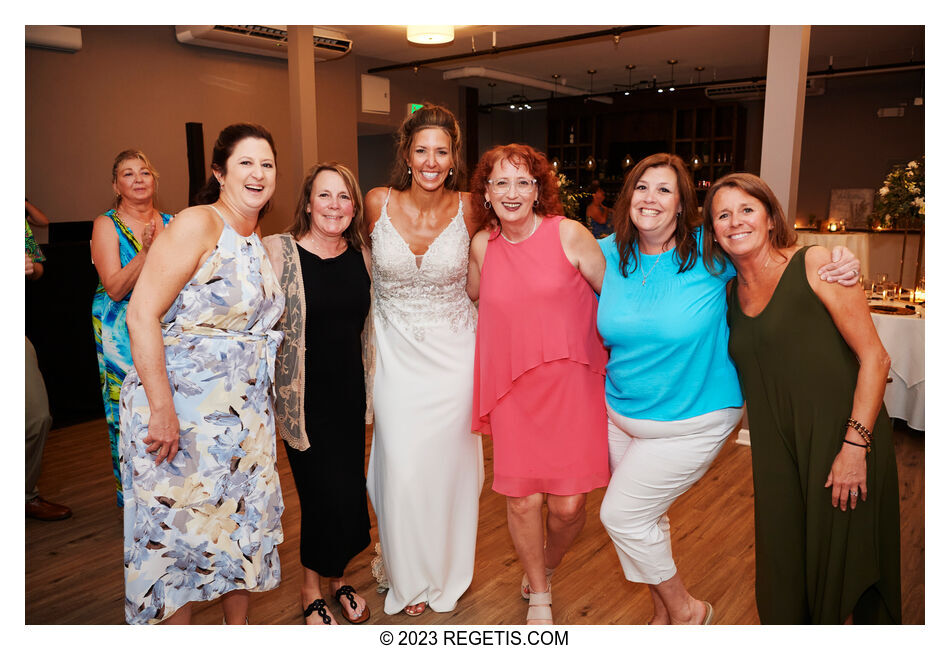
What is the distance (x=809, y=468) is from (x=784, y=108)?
3166 millimetres

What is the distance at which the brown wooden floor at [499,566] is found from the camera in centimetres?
266

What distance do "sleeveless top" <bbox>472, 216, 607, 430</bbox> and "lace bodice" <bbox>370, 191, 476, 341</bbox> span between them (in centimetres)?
16

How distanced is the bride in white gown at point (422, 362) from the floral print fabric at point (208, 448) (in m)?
0.54

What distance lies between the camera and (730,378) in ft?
7.15

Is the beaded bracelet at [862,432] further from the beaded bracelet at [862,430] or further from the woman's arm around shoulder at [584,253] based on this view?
the woman's arm around shoulder at [584,253]

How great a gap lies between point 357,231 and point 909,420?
417 centimetres

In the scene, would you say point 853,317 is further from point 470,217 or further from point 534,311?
point 470,217

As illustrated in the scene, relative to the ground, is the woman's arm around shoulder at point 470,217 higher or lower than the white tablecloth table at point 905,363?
higher

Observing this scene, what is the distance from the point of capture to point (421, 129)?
258 cm

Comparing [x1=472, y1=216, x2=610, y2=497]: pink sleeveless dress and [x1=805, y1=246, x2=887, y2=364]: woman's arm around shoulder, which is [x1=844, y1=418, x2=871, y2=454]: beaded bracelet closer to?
[x1=805, y1=246, x2=887, y2=364]: woman's arm around shoulder

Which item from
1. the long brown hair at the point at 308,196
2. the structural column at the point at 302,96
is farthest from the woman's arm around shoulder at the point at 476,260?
the structural column at the point at 302,96
